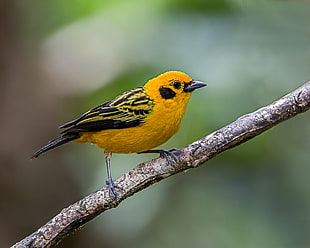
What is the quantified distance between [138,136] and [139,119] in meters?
0.16

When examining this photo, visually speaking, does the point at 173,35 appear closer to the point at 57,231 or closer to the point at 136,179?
the point at 136,179

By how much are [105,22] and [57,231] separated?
3264 mm

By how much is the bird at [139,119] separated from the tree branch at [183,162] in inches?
16.9

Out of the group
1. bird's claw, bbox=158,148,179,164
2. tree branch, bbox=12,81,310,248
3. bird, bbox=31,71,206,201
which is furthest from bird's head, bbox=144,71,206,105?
tree branch, bbox=12,81,310,248

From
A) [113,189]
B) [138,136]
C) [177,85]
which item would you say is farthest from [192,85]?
[113,189]

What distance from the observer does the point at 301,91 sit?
3.55 metres

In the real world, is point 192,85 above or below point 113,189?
above

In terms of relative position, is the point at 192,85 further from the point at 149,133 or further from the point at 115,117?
the point at 115,117

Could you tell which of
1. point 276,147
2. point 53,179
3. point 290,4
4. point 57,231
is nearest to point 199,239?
point 276,147

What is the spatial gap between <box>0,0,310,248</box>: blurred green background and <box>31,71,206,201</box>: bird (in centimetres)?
32

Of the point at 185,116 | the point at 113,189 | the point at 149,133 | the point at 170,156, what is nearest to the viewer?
the point at 113,189

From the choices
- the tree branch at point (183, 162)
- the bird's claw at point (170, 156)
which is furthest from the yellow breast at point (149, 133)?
the tree branch at point (183, 162)

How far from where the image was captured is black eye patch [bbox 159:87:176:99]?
4.51 metres

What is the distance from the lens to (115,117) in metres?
4.42
